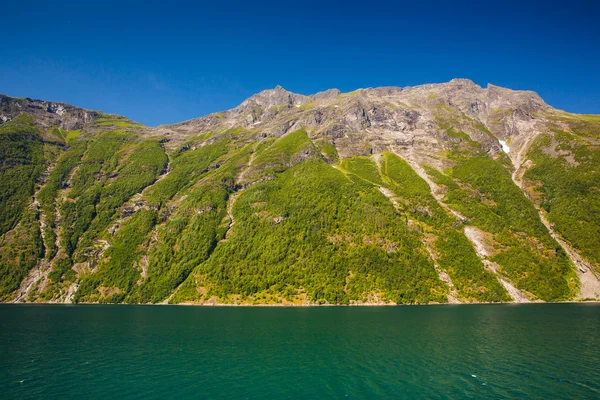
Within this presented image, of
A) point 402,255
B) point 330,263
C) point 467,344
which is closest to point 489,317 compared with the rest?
point 467,344

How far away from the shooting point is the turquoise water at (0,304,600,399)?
152 feet

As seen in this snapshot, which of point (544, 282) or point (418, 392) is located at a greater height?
point (544, 282)

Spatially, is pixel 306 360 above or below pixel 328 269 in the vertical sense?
below

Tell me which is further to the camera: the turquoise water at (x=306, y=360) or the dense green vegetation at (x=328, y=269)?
the dense green vegetation at (x=328, y=269)

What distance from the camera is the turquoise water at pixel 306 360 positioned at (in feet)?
152

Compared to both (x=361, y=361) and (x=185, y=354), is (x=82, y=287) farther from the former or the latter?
(x=361, y=361)

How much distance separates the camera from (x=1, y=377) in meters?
51.5

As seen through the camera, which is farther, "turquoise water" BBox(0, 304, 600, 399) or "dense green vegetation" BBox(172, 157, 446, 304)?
"dense green vegetation" BBox(172, 157, 446, 304)

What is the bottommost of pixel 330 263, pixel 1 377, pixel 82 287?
pixel 82 287

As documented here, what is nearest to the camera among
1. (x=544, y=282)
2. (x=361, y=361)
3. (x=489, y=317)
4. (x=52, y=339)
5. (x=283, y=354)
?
(x=361, y=361)

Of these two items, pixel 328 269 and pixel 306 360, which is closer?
pixel 306 360

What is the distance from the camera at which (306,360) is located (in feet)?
203

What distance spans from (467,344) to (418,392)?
33.4 meters

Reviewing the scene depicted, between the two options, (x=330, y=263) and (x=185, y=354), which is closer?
(x=185, y=354)
